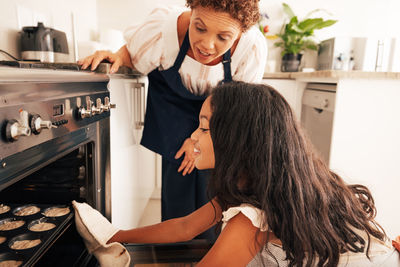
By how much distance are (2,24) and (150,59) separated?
595 mm

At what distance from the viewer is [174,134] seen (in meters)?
1.32

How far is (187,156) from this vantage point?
4.39 ft

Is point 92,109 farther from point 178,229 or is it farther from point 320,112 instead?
point 320,112

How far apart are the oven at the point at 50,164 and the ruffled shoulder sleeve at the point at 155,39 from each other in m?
0.38

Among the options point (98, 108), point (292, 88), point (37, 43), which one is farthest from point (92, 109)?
point (292, 88)

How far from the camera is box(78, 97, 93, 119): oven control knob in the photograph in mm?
656

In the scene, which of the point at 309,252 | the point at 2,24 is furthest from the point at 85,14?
the point at 309,252

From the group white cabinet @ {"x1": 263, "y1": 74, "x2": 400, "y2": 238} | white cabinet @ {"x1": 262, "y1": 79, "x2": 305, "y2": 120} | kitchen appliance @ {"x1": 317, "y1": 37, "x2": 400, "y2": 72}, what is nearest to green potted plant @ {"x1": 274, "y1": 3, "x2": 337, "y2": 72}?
kitchen appliance @ {"x1": 317, "y1": 37, "x2": 400, "y2": 72}

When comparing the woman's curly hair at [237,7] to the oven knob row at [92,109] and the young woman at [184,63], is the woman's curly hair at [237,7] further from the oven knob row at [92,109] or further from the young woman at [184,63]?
the oven knob row at [92,109]

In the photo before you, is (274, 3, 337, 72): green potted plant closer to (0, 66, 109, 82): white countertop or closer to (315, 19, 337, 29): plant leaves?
(315, 19, 337, 29): plant leaves

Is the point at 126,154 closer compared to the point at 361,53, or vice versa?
the point at 126,154

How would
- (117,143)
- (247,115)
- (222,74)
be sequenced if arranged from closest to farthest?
(247,115)
(117,143)
(222,74)

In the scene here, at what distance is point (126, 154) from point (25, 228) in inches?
22.3

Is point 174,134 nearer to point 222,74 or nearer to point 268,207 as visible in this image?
point 222,74
